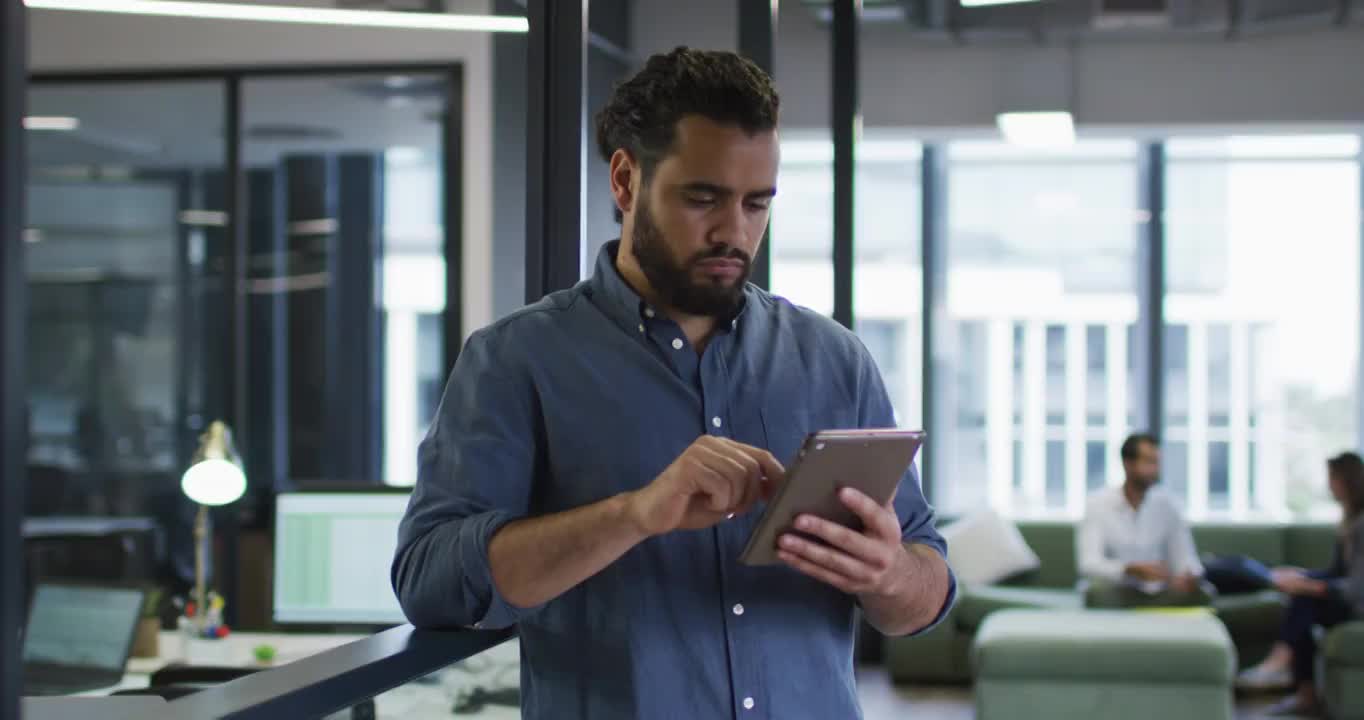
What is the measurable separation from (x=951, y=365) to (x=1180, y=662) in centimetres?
367

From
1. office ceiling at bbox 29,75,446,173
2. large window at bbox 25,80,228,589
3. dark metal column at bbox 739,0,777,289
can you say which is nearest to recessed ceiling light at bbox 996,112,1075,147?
office ceiling at bbox 29,75,446,173

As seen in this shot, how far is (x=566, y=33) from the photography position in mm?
2363

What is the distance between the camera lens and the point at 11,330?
95 cm

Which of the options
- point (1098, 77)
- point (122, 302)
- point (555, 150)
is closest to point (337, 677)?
point (555, 150)

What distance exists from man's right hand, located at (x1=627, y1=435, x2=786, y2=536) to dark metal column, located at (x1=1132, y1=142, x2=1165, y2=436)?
330 inches

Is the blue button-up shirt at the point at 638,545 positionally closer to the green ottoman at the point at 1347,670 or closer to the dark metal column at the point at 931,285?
the green ottoman at the point at 1347,670

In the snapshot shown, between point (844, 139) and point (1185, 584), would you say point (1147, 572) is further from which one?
point (844, 139)

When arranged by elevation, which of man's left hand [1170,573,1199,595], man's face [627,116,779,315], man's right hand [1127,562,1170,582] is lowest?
man's left hand [1170,573,1199,595]

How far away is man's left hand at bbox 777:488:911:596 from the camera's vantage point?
1.57m

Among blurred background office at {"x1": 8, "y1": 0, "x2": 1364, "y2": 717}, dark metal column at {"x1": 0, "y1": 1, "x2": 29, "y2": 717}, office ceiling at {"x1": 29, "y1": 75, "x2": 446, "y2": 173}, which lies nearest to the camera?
dark metal column at {"x1": 0, "y1": 1, "x2": 29, "y2": 717}

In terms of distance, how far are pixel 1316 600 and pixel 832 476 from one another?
7094 mm

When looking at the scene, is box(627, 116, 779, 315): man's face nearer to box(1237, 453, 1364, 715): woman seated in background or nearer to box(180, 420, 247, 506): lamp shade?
box(180, 420, 247, 506): lamp shade

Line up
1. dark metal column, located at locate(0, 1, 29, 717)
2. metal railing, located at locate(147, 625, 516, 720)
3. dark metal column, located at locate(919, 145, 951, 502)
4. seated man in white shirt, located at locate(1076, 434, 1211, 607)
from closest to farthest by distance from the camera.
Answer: dark metal column, located at locate(0, 1, 29, 717)
metal railing, located at locate(147, 625, 516, 720)
seated man in white shirt, located at locate(1076, 434, 1211, 607)
dark metal column, located at locate(919, 145, 951, 502)

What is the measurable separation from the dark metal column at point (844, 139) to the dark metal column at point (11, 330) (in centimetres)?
195
